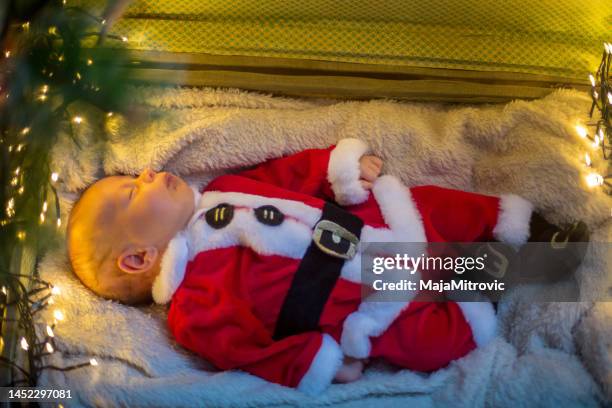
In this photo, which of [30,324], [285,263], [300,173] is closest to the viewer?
[30,324]

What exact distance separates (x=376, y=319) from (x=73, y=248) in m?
0.60

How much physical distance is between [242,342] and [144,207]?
1.04 feet

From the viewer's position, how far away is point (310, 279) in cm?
114

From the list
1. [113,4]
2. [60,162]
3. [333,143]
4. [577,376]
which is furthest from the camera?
[333,143]

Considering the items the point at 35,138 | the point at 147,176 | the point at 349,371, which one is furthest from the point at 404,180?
the point at 35,138

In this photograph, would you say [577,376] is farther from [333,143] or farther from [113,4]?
[113,4]

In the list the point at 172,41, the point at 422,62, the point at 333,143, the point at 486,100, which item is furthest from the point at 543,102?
the point at 172,41

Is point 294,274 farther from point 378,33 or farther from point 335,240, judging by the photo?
point 378,33

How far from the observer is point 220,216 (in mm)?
1179

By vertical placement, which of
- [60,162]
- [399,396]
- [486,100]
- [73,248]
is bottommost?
[399,396]

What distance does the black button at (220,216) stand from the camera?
1173 millimetres

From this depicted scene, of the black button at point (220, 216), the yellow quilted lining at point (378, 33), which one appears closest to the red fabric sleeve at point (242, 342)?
the black button at point (220, 216)

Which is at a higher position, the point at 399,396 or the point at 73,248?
the point at 73,248

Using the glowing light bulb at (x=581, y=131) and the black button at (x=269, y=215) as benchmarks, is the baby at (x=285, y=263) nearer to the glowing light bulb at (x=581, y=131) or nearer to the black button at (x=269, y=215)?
the black button at (x=269, y=215)
